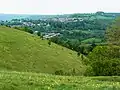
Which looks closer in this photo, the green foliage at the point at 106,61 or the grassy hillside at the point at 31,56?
the green foliage at the point at 106,61

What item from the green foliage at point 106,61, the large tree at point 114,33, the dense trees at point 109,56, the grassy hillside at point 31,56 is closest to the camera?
the green foliage at point 106,61

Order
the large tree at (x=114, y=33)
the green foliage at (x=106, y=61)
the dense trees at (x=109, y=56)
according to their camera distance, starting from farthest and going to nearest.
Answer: the large tree at (x=114, y=33)
the dense trees at (x=109, y=56)
the green foliage at (x=106, y=61)

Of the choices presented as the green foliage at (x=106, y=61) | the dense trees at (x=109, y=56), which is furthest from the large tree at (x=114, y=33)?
the green foliage at (x=106, y=61)

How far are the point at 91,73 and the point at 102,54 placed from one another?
6.97m

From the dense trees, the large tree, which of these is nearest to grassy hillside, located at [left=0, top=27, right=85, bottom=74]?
the dense trees

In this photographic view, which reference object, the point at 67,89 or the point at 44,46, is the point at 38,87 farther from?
the point at 44,46

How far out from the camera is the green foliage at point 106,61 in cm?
5719

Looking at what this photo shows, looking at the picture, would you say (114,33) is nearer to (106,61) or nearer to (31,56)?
(106,61)

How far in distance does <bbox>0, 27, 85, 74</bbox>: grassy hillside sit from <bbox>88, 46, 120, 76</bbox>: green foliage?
8851mm

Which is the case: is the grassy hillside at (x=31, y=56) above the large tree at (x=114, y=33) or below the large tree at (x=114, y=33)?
below

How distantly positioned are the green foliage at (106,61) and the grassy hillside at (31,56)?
885 cm

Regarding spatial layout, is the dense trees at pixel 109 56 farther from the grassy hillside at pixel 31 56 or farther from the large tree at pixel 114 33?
the grassy hillside at pixel 31 56

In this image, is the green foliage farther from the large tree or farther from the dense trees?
the large tree

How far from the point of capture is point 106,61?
194 feet
